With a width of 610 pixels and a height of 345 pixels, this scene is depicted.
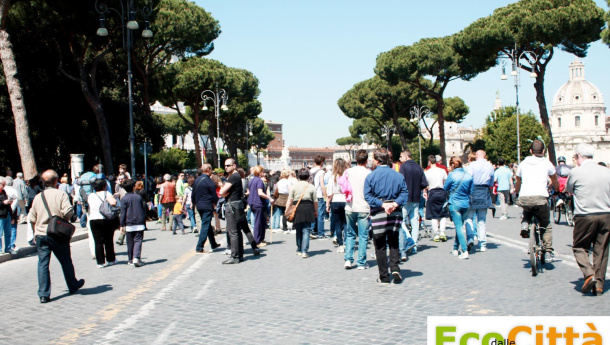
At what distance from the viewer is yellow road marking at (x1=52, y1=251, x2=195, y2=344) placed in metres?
5.55

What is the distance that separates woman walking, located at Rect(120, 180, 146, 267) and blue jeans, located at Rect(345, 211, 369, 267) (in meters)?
3.38

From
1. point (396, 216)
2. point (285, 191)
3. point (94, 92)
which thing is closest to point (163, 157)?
point (94, 92)

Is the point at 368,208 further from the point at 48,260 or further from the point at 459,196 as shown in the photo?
the point at 48,260

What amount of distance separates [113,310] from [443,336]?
4110 mm

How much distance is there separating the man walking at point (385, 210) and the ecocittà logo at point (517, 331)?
4042mm

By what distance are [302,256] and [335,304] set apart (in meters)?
4.10

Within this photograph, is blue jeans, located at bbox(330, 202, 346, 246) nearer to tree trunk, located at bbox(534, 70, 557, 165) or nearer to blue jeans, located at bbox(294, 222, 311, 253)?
blue jeans, located at bbox(294, 222, 311, 253)

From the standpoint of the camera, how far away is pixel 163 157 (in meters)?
36.4

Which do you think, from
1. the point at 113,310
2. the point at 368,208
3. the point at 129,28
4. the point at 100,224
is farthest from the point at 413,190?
the point at 129,28

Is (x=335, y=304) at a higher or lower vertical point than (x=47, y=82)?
lower

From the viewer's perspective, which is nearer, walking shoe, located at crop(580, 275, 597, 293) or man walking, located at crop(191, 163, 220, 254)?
walking shoe, located at crop(580, 275, 597, 293)

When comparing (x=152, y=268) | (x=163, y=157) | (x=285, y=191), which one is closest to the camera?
(x=152, y=268)

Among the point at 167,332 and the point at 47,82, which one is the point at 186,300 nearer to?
the point at 167,332

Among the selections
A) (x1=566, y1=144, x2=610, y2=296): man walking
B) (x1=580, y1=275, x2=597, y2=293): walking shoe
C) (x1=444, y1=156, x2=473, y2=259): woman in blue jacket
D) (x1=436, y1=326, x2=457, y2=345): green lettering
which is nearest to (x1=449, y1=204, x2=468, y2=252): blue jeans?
(x1=444, y1=156, x2=473, y2=259): woman in blue jacket
